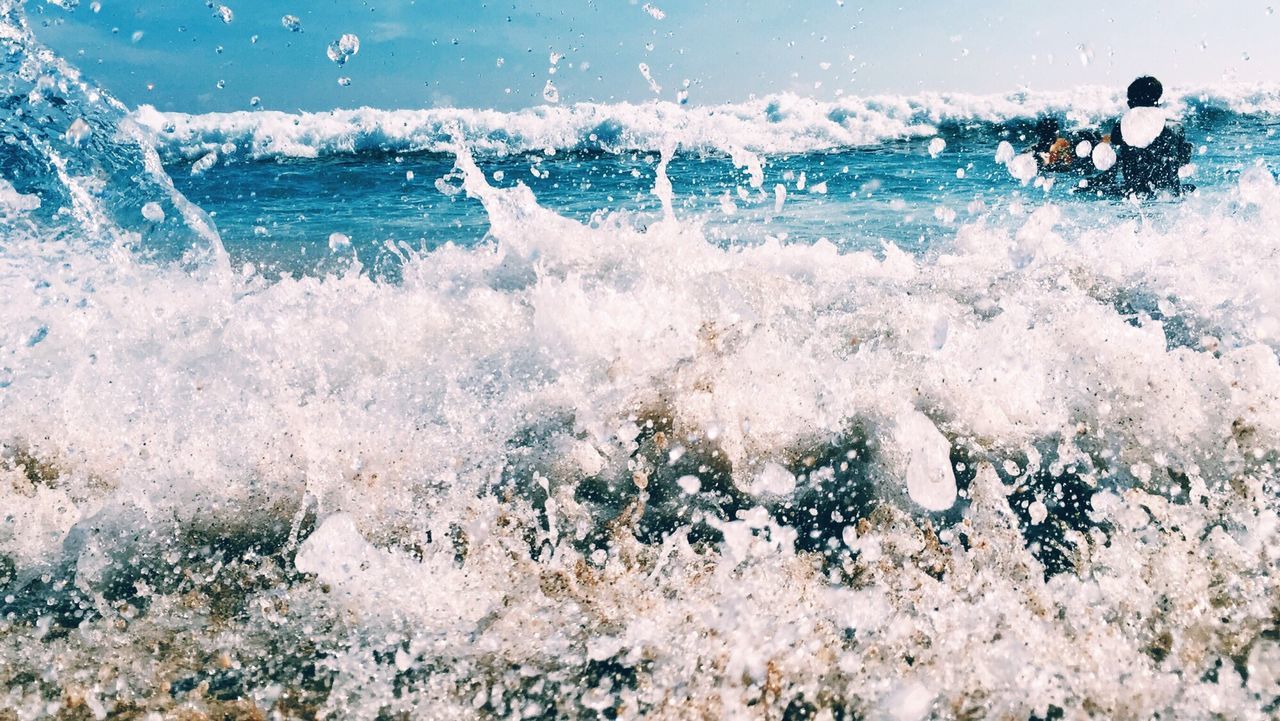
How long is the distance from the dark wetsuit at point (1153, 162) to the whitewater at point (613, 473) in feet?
7.95

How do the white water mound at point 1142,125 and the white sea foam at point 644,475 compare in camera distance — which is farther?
the white water mound at point 1142,125

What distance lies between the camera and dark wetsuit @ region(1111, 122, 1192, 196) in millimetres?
6762

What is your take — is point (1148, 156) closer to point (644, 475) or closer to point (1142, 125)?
point (1142, 125)

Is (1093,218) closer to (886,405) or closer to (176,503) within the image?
(886,405)

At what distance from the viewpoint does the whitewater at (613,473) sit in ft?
6.07

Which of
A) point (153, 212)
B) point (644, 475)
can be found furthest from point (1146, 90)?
point (153, 212)

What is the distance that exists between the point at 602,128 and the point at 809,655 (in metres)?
14.5

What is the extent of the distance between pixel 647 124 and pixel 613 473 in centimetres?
1372

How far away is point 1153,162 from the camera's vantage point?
6773 mm

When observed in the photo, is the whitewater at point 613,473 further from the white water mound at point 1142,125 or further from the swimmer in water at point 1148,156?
the swimmer in water at point 1148,156

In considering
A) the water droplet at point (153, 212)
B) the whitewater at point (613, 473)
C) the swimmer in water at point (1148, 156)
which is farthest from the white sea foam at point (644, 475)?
the swimmer in water at point (1148, 156)

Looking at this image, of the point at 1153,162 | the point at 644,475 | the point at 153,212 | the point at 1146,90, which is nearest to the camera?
the point at 644,475

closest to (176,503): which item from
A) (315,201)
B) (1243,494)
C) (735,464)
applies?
(735,464)

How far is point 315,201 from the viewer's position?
10141 mm
